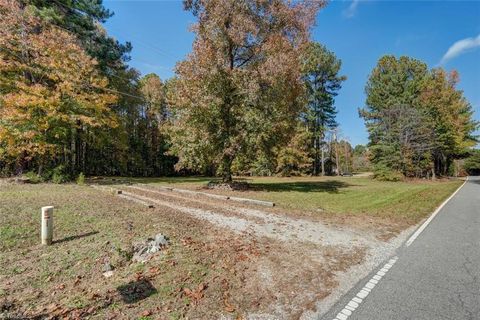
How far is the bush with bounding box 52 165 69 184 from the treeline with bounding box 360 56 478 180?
87.3ft

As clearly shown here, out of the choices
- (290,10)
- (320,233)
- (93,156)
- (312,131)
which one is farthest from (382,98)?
(93,156)

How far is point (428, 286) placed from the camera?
358cm

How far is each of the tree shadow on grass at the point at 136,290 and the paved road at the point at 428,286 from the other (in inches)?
87.5

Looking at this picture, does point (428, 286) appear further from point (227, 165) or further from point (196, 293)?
point (227, 165)

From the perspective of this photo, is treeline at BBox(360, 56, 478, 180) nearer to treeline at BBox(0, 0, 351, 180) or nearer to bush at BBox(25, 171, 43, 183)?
treeline at BBox(0, 0, 351, 180)

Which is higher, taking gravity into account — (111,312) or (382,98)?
(382,98)

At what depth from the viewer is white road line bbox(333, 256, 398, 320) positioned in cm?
294

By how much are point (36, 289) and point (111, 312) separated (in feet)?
4.72

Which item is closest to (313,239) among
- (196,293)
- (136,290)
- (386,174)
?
(196,293)

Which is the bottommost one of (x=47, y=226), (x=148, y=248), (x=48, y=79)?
(x=148, y=248)

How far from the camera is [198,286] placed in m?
3.54

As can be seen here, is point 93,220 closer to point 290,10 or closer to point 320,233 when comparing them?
point 320,233

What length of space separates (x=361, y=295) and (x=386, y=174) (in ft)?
84.3

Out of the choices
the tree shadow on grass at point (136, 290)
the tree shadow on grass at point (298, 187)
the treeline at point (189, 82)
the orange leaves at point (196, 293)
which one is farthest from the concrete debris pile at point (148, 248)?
the tree shadow on grass at point (298, 187)
